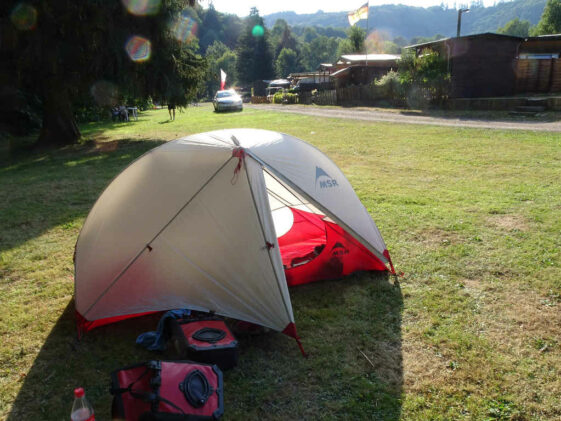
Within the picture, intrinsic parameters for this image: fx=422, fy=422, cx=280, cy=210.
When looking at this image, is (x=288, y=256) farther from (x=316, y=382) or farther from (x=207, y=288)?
(x=316, y=382)

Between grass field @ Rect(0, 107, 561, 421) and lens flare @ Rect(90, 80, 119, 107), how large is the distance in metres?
6.33

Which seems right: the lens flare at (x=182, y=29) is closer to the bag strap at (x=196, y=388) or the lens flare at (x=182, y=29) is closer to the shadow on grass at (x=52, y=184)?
the shadow on grass at (x=52, y=184)

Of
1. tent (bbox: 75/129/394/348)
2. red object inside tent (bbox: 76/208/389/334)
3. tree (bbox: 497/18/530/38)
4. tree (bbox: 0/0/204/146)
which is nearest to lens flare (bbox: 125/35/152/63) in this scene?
tree (bbox: 0/0/204/146)

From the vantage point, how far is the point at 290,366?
3428mm

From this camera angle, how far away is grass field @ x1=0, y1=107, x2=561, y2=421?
3.07 m

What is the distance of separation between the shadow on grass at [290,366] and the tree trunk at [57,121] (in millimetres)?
11685

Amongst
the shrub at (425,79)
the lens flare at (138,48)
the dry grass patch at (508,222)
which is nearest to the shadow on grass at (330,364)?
the dry grass patch at (508,222)

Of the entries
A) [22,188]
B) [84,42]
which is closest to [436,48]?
[84,42]

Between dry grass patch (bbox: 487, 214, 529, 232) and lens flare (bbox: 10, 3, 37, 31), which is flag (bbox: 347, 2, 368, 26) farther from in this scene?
dry grass patch (bbox: 487, 214, 529, 232)

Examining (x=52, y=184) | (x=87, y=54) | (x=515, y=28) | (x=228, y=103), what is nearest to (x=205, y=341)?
(x=52, y=184)

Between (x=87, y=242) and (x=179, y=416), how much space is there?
2.22 m

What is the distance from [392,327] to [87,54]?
11730mm

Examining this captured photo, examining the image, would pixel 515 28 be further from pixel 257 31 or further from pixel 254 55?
pixel 254 55

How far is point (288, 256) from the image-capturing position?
505cm
